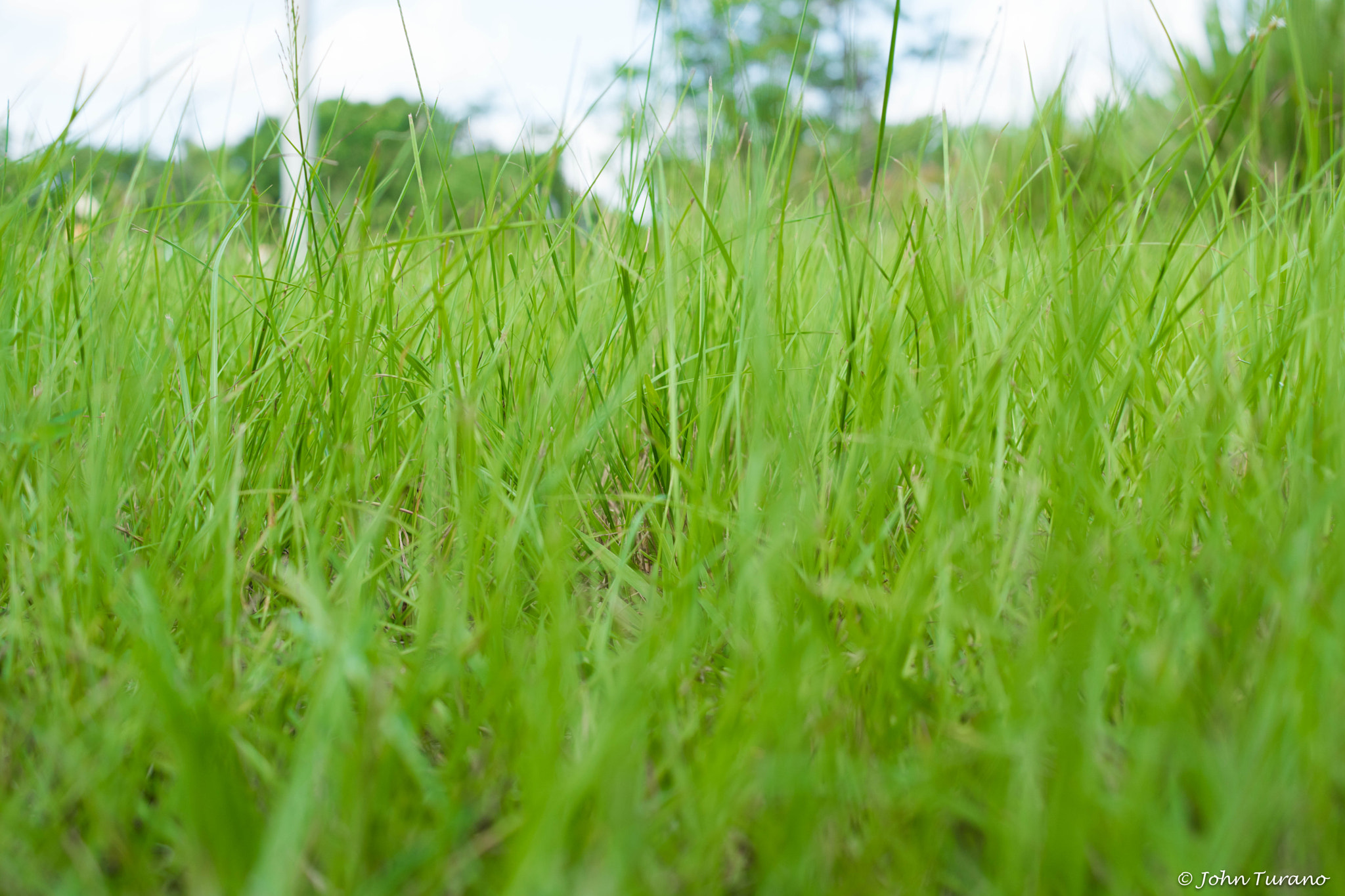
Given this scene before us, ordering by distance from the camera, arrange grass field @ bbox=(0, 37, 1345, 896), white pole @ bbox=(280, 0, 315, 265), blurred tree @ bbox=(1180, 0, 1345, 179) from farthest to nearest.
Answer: blurred tree @ bbox=(1180, 0, 1345, 179), white pole @ bbox=(280, 0, 315, 265), grass field @ bbox=(0, 37, 1345, 896)

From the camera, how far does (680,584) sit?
0.61m

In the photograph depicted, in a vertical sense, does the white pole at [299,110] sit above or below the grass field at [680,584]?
above

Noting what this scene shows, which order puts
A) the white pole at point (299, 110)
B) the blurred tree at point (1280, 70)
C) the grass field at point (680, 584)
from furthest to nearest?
the blurred tree at point (1280, 70) → the white pole at point (299, 110) → the grass field at point (680, 584)

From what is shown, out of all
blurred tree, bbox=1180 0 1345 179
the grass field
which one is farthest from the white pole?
blurred tree, bbox=1180 0 1345 179

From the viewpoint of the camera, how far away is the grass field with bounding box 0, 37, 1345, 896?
42 cm

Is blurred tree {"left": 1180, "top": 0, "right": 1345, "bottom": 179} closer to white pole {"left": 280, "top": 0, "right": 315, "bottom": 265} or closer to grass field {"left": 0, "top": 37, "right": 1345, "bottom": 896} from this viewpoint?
grass field {"left": 0, "top": 37, "right": 1345, "bottom": 896}

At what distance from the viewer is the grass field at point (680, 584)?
415 mm

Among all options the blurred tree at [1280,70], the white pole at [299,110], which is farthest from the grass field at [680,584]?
the blurred tree at [1280,70]

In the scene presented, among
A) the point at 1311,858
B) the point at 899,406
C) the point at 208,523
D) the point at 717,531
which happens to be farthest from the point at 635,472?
the point at 1311,858

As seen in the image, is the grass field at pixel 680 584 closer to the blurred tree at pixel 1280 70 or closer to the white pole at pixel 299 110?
the white pole at pixel 299 110

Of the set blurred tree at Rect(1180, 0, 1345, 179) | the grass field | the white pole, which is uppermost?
blurred tree at Rect(1180, 0, 1345, 179)

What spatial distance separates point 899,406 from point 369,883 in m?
0.62

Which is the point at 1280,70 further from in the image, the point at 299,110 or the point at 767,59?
the point at 767,59

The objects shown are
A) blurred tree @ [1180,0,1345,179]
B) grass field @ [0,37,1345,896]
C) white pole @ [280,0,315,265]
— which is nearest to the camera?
grass field @ [0,37,1345,896]
